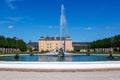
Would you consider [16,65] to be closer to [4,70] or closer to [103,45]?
[4,70]

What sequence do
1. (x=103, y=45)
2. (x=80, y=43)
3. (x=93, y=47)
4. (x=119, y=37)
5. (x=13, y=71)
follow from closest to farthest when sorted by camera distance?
(x=13, y=71)
(x=119, y=37)
(x=103, y=45)
(x=93, y=47)
(x=80, y=43)

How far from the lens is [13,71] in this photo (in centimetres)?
1401

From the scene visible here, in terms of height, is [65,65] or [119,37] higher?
[119,37]

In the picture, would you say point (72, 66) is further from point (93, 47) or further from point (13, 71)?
point (93, 47)

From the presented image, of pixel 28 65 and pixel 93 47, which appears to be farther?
pixel 93 47

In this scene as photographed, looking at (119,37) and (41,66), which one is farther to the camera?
(119,37)

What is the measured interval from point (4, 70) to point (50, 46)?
9494 cm

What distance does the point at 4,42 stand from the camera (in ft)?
200

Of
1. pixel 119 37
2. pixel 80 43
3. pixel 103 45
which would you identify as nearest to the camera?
pixel 119 37

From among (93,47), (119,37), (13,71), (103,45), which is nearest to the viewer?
(13,71)

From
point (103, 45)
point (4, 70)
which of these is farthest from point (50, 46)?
point (4, 70)

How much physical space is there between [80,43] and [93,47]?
6807cm

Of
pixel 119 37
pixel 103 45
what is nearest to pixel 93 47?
pixel 103 45

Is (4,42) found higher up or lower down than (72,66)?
higher up
